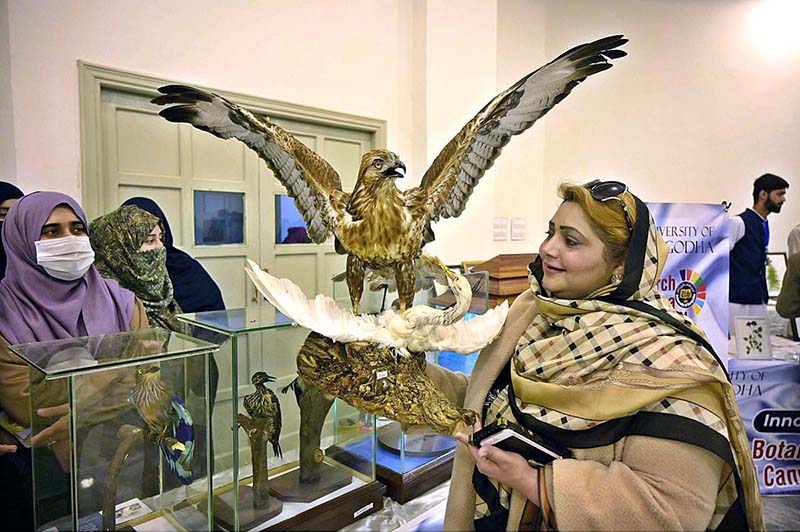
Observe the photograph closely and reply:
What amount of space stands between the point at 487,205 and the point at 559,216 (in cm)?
232

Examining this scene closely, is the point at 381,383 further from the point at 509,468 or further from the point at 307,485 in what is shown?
the point at 307,485

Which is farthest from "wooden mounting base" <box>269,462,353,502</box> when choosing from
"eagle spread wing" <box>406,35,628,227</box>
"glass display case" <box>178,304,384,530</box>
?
"eagle spread wing" <box>406,35,628,227</box>

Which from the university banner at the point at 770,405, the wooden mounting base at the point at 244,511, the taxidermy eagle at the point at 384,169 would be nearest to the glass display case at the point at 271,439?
the wooden mounting base at the point at 244,511

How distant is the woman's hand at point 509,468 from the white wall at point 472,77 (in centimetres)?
143

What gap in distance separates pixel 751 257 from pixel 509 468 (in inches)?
80.1

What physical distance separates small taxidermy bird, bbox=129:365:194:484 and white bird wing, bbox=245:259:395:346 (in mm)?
265

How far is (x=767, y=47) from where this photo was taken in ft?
8.20

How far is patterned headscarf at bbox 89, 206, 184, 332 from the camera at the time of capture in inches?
61.3

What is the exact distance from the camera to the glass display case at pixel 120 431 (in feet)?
2.62

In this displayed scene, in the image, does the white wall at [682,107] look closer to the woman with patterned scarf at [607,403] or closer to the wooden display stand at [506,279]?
the wooden display stand at [506,279]

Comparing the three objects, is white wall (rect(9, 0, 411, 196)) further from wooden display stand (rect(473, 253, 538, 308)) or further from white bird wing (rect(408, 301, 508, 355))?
white bird wing (rect(408, 301, 508, 355))

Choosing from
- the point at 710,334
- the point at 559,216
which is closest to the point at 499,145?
the point at 559,216

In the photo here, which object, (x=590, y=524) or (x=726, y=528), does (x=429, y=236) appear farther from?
(x=726, y=528)

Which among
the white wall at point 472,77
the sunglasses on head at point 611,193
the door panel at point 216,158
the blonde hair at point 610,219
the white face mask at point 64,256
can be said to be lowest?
the white face mask at point 64,256
